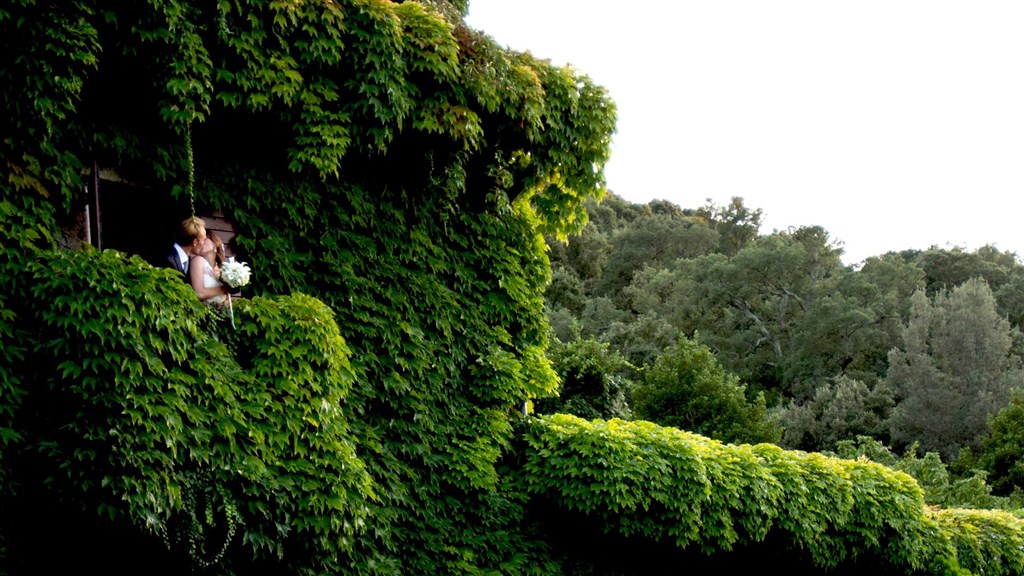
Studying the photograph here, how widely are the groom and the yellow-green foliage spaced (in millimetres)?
4552

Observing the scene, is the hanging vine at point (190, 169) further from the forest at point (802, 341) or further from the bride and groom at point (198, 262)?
the forest at point (802, 341)

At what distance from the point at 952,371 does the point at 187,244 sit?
4089 cm

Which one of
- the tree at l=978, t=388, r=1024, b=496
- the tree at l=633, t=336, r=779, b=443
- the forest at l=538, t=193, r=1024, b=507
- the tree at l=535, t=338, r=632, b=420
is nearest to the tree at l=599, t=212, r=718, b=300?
the forest at l=538, t=193, r=1024, b=507

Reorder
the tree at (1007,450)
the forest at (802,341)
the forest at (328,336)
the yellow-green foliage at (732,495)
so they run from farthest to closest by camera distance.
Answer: the forest at (802,341)
the tree at (1007,450)
the yellow-green foliage at (732,495)
the forest at (328,336)

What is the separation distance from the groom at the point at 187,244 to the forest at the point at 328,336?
52cm

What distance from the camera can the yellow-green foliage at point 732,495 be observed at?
10141mm

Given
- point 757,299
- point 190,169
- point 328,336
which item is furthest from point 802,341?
point 190,169

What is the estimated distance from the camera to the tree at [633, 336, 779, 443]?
32.5m

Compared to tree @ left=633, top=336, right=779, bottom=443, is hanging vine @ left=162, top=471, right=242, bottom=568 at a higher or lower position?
lower

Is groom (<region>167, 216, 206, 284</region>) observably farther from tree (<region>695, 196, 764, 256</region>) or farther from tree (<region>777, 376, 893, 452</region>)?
tree (<region>695, 196, 764, 256</region>)

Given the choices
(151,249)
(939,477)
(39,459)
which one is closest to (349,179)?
(151,249)

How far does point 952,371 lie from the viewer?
41062 millimetres

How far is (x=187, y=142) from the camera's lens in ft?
25.0

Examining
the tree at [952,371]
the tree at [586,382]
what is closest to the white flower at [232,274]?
the tree at [586,382]
